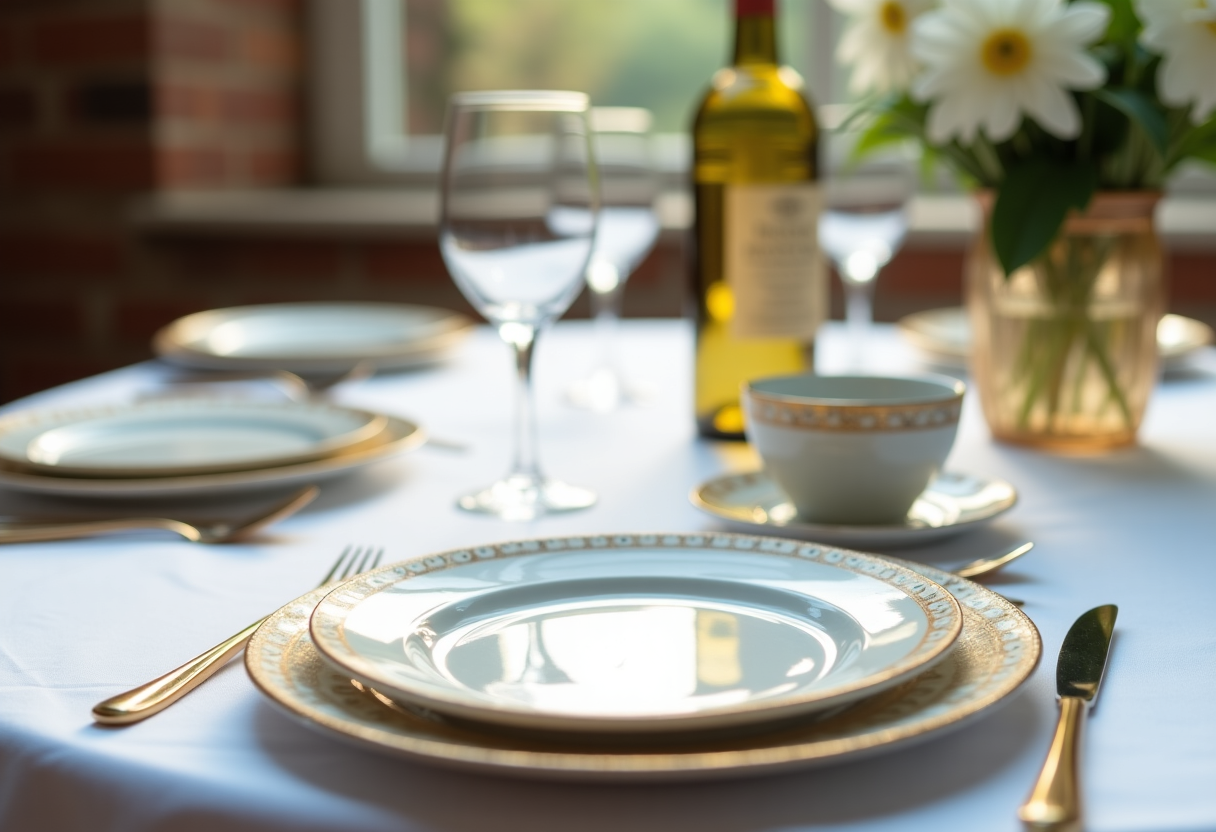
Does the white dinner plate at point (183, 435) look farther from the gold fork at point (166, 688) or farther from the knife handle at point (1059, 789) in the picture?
the knife handle at point (1059, 789)

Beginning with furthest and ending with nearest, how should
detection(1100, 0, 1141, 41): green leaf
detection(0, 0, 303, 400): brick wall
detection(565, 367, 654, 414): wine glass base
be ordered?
detection(0, 0, 303, 400): brick wall
detection(565, 367, 654, 414): wine glass base
detection(1100, 0, 1141, 41): green leaf

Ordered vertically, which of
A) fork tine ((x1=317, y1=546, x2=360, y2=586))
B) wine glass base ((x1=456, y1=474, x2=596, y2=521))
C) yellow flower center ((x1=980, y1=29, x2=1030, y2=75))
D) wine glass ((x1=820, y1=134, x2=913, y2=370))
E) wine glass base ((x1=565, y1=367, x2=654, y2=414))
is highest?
yellow flower center ((x1=980, y1=29, x2=1030, y2=75))

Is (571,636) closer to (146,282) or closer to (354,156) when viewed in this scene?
(146,282)

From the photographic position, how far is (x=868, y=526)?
2.37 ft

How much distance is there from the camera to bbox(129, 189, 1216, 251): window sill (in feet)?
6.95

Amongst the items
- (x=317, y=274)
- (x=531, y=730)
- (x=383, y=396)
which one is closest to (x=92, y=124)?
(x=317, y=274)

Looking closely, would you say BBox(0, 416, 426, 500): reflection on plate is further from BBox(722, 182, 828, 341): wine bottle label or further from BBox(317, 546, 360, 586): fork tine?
BBox(722, 182, 828, 341): wine bottle label

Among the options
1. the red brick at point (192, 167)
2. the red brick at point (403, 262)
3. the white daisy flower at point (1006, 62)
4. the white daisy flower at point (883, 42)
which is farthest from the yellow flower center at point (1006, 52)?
the red brick at point (192, 167)

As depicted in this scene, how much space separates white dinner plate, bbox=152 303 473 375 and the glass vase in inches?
21.9

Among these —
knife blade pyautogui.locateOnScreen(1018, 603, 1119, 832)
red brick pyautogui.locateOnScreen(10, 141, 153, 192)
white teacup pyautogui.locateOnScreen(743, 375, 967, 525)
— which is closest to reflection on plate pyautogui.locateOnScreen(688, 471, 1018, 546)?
white teacup pyautogui.locateOnScreen(743, 375, 967, 525)

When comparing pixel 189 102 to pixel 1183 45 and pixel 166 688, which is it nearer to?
pixel 1183 45

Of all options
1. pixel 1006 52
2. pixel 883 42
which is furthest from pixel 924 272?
pixel 1006 52

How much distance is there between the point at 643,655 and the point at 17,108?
2171mm

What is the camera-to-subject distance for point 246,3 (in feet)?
7.88
